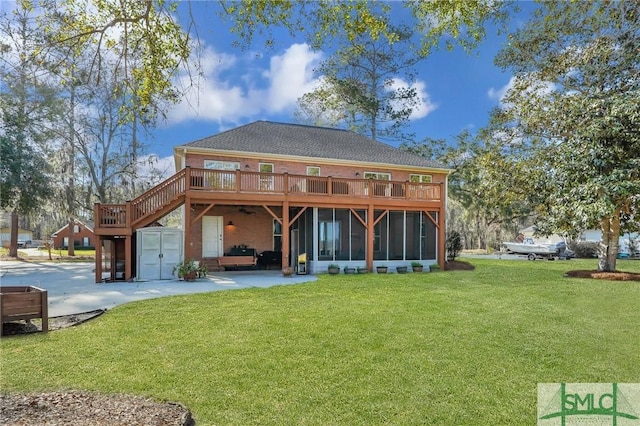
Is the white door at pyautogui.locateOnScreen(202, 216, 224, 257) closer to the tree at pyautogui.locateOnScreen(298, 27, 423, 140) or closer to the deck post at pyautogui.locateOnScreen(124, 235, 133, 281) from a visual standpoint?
the deck post at pyautogui.locateOnScreen(124, 235, 133, 281)

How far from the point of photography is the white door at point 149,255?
11906 millimetres

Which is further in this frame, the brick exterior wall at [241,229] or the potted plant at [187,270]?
the brick exterior wall at [241,229]

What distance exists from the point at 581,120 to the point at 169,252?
1671 cm

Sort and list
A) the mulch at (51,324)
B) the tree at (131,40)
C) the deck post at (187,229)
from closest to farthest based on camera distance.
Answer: the tree at (131,40)
the mulch at (51,324)
the deck post at (187,229)

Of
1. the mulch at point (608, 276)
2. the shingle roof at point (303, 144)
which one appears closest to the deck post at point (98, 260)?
the shingle roof at point (303, 144)

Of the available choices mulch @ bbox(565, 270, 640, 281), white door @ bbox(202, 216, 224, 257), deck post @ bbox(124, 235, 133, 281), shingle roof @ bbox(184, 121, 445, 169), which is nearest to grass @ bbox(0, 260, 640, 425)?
deck post @ bbox(124, 235, 133, 281)

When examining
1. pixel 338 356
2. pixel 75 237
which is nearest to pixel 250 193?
pixel 338 356

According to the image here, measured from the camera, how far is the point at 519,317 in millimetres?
6906

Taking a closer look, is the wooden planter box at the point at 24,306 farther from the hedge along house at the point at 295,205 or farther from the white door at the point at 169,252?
the hedge along house at the point at 295,205

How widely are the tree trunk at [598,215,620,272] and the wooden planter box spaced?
1814cm

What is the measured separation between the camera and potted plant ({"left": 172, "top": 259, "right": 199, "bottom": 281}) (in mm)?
11703

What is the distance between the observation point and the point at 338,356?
15.6 feet

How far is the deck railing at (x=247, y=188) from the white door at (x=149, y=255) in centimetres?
67

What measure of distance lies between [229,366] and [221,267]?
1104cm
